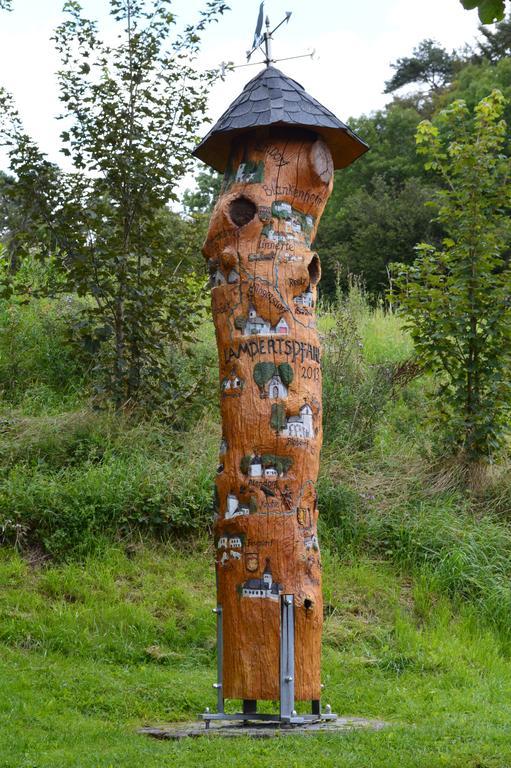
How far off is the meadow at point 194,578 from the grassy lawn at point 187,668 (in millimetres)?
17

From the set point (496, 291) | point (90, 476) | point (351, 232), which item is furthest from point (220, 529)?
point (351, 232)

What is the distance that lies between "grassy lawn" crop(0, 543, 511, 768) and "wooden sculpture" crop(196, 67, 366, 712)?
653 millimetres

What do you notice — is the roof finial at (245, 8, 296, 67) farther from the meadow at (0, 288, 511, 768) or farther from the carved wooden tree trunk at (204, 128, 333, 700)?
the meadow at (0, 288, 511, 768)

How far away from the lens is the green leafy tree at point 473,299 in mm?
9953

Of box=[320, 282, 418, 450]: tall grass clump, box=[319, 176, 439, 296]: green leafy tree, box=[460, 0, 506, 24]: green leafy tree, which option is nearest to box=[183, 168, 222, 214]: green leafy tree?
box=[319, 176, 439, 296]: green leafy tree

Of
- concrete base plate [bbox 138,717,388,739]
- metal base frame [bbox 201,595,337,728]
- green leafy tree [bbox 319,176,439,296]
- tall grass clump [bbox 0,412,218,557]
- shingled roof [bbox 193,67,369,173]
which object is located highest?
green leafy tree [bbox 319,176,439,296]

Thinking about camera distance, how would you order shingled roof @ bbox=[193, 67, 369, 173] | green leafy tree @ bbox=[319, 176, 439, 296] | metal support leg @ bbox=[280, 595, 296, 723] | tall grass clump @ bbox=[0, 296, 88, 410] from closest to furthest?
metal support leg @ bbox=[280, 595, 296, 723]
shingled roof @ bbox=[193, 67, 369, 173]
tall grass clump @ bbox=[0, 296, 88, 410]
green leafy tree @ bbox=[319, 176, 439, 296]

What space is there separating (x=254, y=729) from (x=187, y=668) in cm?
184

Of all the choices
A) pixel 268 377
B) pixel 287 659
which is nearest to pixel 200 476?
pixel 268 377

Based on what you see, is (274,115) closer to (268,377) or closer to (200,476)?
(268,377)

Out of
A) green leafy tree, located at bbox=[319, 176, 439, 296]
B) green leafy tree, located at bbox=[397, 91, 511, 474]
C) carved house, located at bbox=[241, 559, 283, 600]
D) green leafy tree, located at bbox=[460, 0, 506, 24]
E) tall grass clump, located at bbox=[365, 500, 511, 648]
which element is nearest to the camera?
green leafy tree, located at bbox=[460, 0, 506, 24]

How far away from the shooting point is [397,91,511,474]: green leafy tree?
995 cm

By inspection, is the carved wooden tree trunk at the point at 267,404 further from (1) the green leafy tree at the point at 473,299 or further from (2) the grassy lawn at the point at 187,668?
(1) the green leafy tree at the point at 473,299

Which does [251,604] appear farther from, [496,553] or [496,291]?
[496,291]
